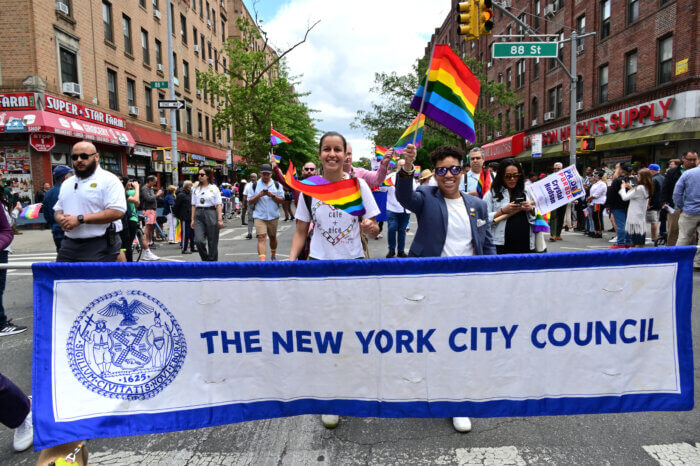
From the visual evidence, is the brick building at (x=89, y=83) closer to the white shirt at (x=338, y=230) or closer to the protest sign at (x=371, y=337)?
the white shirt at (x=338, y=230)

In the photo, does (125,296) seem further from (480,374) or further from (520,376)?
(520,376)

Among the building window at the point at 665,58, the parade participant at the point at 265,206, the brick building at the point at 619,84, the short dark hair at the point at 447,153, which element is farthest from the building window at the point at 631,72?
the short dark hair at the point at 447,153

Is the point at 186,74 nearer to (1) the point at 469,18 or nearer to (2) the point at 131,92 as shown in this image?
(2) the point at 131,92

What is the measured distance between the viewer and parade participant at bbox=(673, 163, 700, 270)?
7.14 metres

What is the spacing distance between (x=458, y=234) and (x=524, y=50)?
11.4 meters

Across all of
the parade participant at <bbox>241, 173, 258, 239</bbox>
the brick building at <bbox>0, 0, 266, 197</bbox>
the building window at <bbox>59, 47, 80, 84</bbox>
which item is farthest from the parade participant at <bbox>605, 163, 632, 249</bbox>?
the building window at <bbox>59, 47, 80, 84</bbox>

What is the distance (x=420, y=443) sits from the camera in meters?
2.79

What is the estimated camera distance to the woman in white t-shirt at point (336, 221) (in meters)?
3.32

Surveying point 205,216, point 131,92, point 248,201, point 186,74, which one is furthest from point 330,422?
point 186,74

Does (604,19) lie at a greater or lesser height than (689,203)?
greater

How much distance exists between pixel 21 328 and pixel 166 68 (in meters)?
29.5

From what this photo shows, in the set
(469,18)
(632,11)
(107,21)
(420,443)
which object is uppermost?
(107,21)

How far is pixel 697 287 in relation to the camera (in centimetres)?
678

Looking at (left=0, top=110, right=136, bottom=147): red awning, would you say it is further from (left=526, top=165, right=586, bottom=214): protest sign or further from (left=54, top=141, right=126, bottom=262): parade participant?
(left=526, top=165, right=586, bottom=214): protest sign
